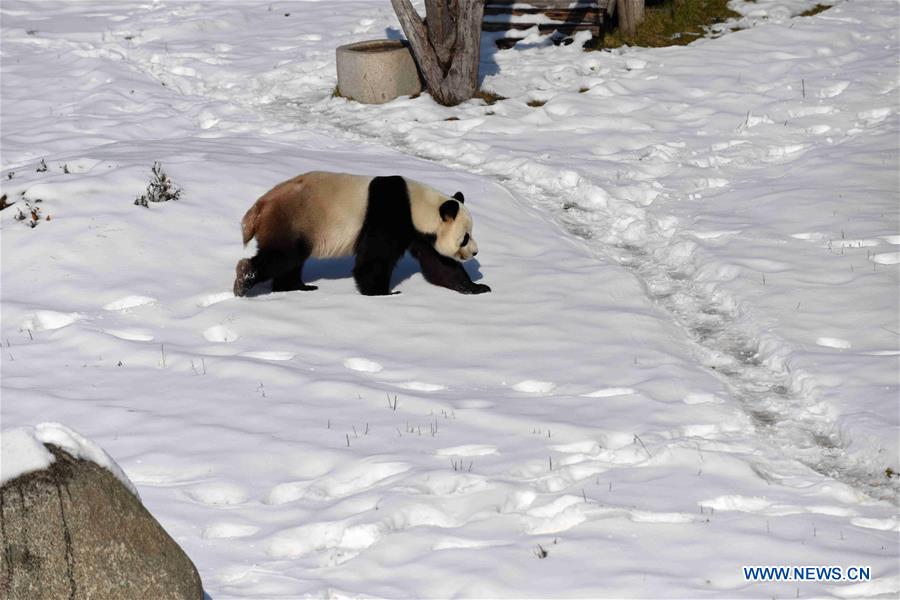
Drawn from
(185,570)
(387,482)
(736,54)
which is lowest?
(387,482)

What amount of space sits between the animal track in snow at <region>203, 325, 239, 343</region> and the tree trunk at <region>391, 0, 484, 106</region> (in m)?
6.59

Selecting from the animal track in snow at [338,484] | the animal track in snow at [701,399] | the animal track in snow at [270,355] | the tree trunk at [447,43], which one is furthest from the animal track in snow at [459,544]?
the tree trunk at [447,43]

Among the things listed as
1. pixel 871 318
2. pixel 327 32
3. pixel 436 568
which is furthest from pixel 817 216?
pixel 327 32

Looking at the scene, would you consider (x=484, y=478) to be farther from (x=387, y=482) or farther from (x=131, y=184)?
(x=131, y=184)

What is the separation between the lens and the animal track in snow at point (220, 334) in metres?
7.61

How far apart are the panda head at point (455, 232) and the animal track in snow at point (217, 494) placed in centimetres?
332

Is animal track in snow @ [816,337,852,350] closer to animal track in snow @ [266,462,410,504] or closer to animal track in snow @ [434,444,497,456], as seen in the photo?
animal track in snow @ [434,444,497,456]

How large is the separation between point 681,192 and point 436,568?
683 centimetres

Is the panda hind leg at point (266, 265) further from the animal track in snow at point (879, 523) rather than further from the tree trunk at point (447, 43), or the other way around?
the tree trunk at point (447, 43)

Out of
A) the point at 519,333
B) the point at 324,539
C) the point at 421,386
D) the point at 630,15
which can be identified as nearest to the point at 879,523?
the point at 324,539

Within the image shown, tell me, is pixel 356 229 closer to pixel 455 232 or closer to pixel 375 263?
pixel 375 263

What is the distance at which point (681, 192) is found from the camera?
10531 mm

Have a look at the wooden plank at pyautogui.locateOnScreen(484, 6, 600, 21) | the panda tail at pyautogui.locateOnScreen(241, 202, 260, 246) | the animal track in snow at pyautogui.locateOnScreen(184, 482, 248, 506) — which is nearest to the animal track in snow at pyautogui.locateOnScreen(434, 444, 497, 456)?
the animal track in snow at pyautogui.locateOnScreen(184, 482, 248, 506)

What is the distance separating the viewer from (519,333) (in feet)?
25.1
